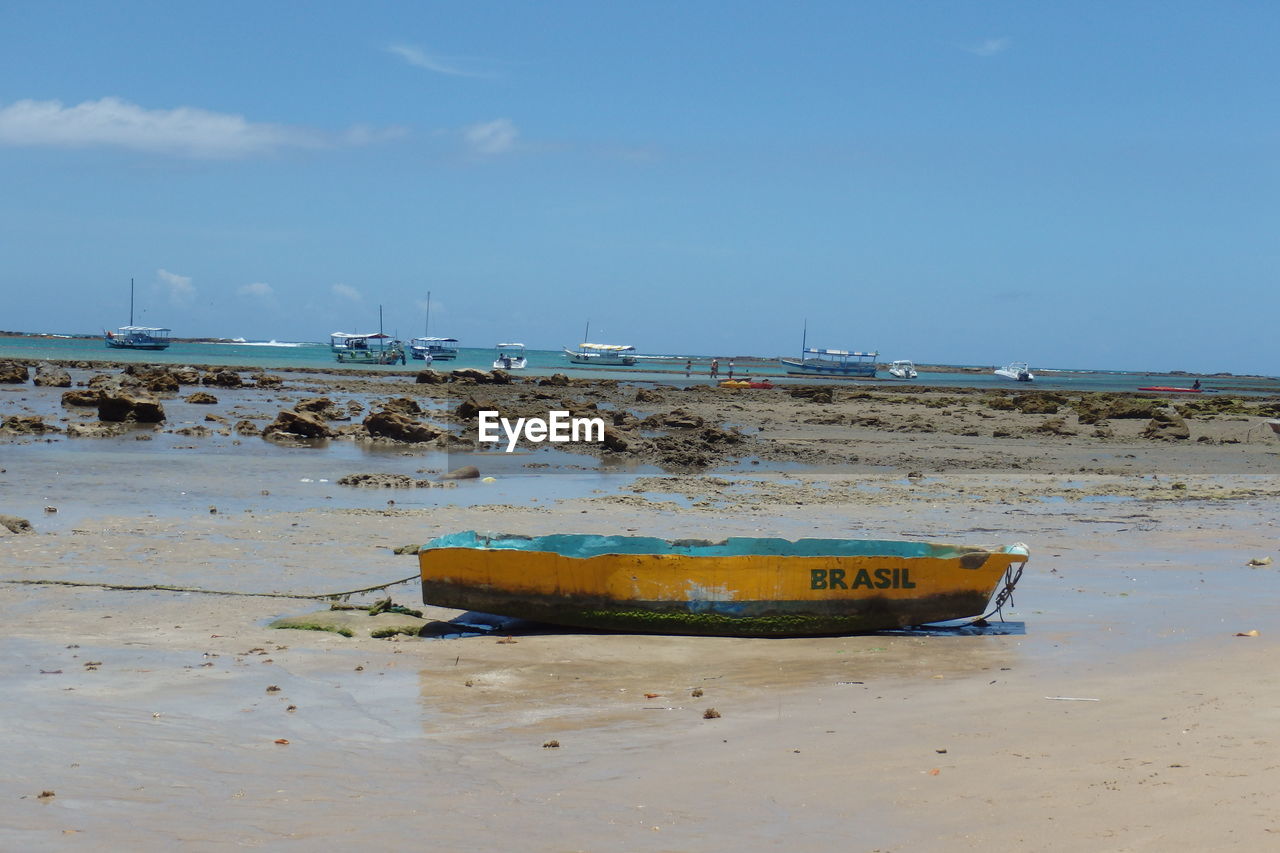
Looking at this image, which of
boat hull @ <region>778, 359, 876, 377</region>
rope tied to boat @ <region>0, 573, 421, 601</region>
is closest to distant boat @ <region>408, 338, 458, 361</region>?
boat hull @ <region>778, 359, 876, 377</region>

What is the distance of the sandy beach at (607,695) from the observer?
15.5 feet

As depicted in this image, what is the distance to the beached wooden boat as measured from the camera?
28.4 feet

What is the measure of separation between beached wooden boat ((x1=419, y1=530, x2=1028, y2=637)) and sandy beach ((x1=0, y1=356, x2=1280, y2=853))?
0.20m

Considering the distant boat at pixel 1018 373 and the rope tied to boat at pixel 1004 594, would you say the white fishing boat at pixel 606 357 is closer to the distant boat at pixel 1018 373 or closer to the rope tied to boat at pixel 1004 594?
the distant boat at pixel 1018 373

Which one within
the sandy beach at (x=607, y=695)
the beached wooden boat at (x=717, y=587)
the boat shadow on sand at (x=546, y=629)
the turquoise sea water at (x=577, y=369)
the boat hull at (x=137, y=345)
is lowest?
the boat shadow on sand at (x=546, y=629)

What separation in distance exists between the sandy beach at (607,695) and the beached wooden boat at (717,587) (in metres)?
0.20

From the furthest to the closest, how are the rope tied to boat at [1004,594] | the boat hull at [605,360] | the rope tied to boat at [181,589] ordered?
1. the boat hull at [605,360]
2. the rope tied to boat at [181,589]
3. the rope tied to boat at [1004,594]

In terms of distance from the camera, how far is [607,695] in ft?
23.1

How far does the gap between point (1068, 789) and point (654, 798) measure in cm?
179

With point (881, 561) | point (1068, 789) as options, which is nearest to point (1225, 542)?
point (881, 561)

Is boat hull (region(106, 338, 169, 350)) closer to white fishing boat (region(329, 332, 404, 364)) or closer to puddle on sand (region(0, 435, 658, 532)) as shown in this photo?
white fishing boat (region(329, 332, 404, 364))

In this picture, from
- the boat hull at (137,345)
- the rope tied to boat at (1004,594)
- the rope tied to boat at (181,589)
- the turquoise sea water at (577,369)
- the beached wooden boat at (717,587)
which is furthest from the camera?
the boat hull at (137,345)

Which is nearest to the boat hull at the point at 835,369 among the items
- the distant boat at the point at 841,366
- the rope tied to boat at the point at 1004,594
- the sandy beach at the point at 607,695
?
the distant boat at the point at 841,366

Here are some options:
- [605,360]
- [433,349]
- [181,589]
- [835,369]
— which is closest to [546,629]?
[181,589]
